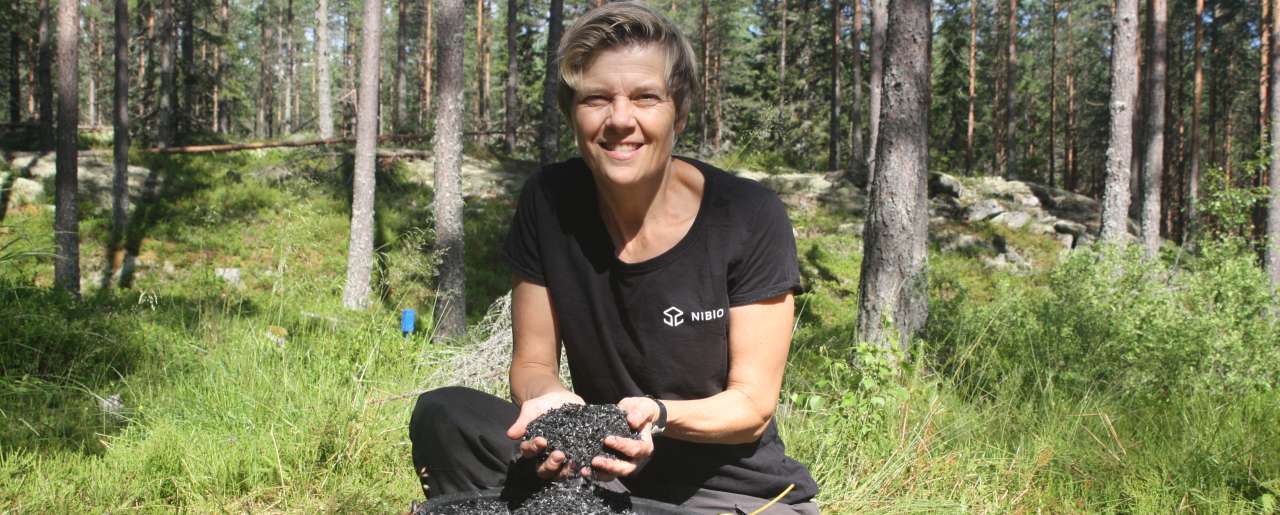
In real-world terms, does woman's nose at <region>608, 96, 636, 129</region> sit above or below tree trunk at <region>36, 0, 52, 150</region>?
below

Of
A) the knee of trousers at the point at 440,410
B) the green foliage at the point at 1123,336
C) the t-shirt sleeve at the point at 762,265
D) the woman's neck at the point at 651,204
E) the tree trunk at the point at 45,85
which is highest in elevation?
the tree trunk at the point at 45,85

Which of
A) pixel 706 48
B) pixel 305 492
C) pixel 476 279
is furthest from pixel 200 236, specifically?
pixel 706 48

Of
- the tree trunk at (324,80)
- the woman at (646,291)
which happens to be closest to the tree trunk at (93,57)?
the tree trunk at (324,80)

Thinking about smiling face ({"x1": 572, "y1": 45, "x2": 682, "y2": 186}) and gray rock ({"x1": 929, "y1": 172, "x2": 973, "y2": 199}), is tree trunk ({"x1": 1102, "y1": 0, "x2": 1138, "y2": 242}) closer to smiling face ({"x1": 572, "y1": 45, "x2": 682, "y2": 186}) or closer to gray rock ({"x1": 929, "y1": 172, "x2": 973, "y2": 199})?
gray rock ({"x1": 929, "y1": 172, "x2": 973, "y2": 199})

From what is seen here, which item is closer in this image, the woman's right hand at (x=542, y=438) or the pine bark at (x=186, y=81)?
the woman's right hand at (x=542, y=438)

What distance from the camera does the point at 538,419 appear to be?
1578 mm

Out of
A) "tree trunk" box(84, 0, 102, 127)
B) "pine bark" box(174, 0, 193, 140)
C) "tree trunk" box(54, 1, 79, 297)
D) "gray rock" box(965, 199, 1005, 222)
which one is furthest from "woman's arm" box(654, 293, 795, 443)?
"tree trunk" box(84, 0, 102, 127)

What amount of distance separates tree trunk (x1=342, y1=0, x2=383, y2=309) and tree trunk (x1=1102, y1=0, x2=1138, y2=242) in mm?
10689

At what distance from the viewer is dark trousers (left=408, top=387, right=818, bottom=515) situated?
6.28 ft

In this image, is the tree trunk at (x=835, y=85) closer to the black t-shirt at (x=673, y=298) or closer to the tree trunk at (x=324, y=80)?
the tree trunk at (x=324, y=80)

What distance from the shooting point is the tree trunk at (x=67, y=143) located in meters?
10.7

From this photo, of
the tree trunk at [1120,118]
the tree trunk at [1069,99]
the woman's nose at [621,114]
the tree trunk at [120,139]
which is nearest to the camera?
the woman's nose at [621,114]

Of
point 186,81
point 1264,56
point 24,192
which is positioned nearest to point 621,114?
point 24,192

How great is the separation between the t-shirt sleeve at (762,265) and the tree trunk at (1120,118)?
1119cm
